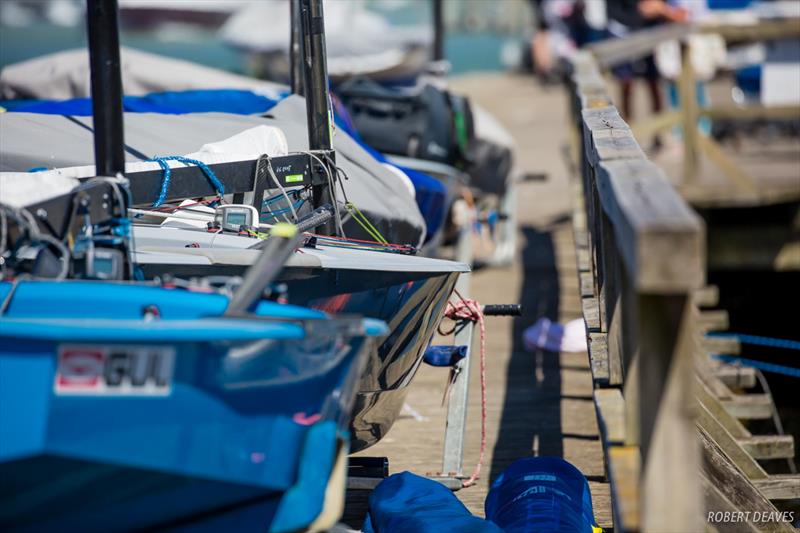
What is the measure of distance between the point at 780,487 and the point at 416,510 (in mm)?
2281

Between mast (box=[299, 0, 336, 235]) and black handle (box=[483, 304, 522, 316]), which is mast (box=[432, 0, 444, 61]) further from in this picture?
black handle (box=[483, 304, 522, 316])

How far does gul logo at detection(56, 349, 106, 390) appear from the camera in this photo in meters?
2.66

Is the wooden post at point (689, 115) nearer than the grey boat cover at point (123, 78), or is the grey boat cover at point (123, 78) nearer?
the grey boat cover at point (123, 78)

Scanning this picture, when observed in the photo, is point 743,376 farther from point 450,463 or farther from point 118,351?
point 118,351

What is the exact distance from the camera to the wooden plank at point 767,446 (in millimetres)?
5977

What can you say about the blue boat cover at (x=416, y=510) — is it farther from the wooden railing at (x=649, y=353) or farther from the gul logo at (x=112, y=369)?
the gul logo at (x=112, y=369)

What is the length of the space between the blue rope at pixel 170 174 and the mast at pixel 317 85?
0.63m

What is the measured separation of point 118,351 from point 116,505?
40 centimetres

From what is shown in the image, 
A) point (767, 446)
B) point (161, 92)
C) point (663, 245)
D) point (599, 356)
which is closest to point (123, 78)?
point (161, 92)

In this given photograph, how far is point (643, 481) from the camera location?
2.87 meters

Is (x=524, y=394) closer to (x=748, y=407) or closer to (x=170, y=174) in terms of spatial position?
(x=748, y=407)

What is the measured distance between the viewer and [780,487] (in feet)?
17.5

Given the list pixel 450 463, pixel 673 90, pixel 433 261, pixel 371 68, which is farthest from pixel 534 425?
pixel 673 90

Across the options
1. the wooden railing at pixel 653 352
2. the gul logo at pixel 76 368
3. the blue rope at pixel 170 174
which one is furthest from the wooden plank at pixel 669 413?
the blue rope at pixel 170 174
